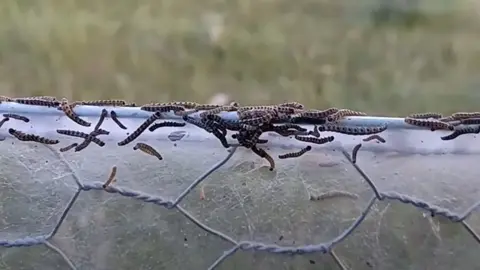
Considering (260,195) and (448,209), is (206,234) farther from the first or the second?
(448,209)

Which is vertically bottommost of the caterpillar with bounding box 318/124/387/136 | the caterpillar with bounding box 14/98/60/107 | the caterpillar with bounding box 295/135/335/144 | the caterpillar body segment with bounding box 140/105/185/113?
the caterpillar with bounding box 295/135/335/144

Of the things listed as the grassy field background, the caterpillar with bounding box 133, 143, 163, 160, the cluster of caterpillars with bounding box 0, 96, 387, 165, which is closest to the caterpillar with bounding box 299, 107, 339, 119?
the cluster of caterpillars with bounding box 0, 96, 387, 165

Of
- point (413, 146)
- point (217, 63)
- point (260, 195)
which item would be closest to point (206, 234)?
point (260, 195)

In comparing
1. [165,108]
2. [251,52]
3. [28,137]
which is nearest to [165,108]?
[165,108]

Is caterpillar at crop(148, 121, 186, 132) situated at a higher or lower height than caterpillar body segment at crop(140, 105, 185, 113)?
lower

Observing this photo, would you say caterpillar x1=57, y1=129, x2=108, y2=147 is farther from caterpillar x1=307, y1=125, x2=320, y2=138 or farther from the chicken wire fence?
caterpillar x1=307, y1=125, x2=320, y2=138

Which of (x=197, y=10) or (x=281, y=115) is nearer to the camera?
(x=281, y=115)
